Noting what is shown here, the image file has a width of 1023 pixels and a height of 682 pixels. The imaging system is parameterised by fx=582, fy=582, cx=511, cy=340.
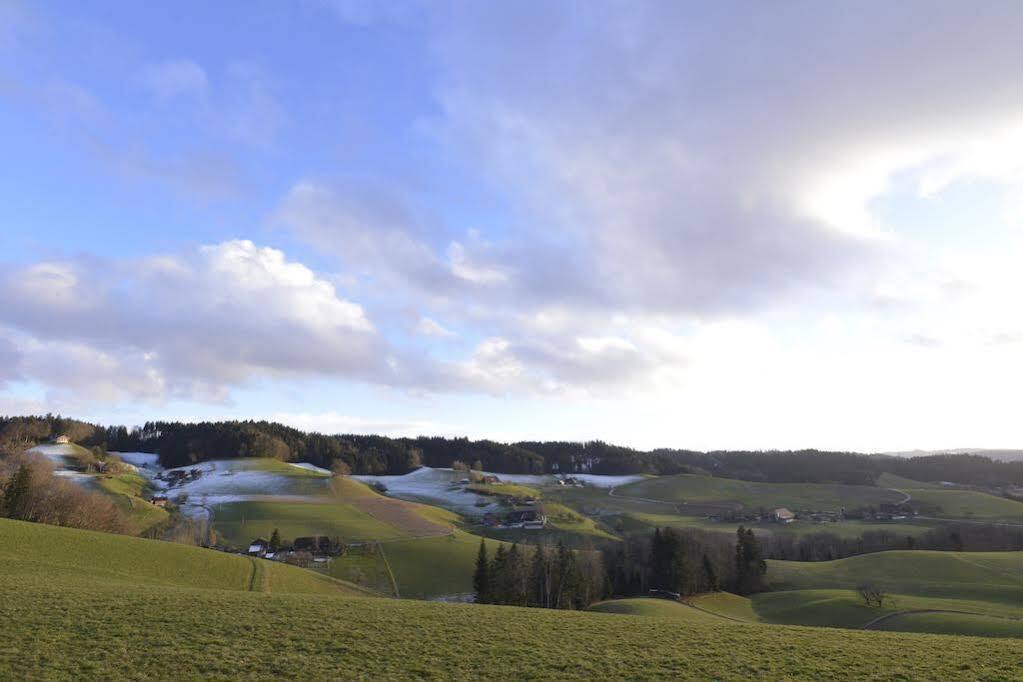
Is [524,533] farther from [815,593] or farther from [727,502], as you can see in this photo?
[727,502]

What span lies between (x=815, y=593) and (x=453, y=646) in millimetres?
62441

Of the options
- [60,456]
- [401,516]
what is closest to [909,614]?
[401,516]

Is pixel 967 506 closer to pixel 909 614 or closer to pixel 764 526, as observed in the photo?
pixel 764 526

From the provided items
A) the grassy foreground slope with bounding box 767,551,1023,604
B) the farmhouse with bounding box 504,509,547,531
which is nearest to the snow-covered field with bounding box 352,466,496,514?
the farmhouse with bounding box 504,509,547,531

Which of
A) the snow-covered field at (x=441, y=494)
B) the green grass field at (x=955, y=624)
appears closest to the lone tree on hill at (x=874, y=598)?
the green grass field at (x=955, y=624)

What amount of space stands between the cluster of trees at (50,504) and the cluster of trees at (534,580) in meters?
49.9

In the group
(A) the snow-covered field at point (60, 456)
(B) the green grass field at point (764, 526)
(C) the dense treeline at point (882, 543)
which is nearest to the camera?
(C) the dense treeline at point (882, 543)

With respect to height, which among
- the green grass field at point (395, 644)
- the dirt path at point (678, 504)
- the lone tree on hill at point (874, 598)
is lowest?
the dirt path at point (678, 504)

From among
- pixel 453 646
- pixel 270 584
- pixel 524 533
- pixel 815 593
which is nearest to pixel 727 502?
pixel 524 533

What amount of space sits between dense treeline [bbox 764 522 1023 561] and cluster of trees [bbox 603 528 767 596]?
2774cm

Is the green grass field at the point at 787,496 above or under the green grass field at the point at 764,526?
above

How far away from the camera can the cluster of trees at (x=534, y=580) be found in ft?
217

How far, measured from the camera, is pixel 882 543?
108 meters

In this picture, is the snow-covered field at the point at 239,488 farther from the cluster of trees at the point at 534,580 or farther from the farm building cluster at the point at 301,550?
Answer: the cluster of trees at the point at 534,580
